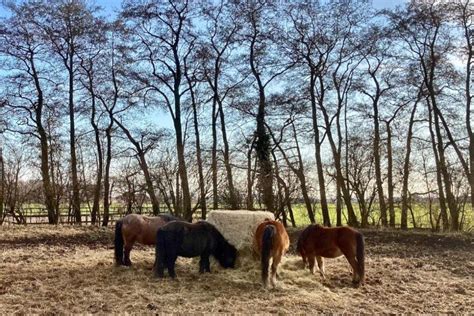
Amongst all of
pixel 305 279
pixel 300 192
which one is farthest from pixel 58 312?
pixel 300 192

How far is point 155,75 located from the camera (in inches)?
920

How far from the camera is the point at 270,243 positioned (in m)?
7.84

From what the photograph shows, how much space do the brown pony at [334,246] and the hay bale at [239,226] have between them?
0.96 metres

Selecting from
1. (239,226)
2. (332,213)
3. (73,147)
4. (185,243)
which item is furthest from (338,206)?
(185,243)

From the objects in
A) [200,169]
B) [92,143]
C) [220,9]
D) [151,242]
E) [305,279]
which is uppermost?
[220,9]

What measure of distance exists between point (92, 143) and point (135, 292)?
18848mm

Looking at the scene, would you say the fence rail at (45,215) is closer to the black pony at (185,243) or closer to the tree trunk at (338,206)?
the tree trunk at (338,206)

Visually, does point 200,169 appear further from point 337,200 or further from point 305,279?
point 305,279

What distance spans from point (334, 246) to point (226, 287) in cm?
203

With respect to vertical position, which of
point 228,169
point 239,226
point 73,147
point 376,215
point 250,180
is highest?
point 73,147

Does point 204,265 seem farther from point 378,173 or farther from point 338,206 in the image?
point 378,173

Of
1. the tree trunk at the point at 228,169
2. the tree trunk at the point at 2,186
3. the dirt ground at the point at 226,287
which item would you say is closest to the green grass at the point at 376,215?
the tree trunk at the point at 228,169

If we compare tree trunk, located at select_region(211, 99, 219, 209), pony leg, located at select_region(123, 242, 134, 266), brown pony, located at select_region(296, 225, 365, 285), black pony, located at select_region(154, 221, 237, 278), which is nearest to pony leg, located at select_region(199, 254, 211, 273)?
black pony, located at select_region(154, 221, 237, 278)

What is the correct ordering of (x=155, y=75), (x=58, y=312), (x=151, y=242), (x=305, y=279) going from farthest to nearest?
(x=155, y=75)
(x=151, y=242)
(x=305, y=279)
(x=58, y=312)
